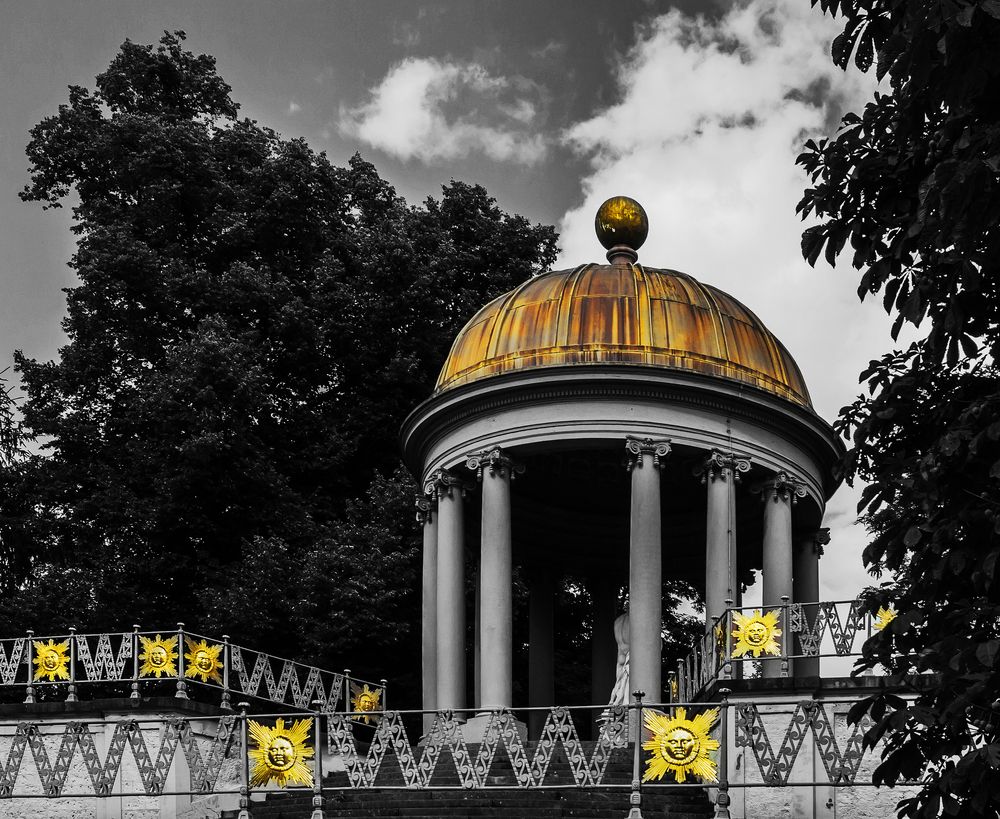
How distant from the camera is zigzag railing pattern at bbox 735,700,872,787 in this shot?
51.9ft

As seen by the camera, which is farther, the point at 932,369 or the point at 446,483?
the point at 446,483

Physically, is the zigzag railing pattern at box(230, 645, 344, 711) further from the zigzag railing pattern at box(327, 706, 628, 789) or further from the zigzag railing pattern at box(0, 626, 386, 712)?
the zigzag railing pattern at box(327, 706, 628, 789)

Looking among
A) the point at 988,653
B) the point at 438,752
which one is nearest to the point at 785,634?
the point at 438,752

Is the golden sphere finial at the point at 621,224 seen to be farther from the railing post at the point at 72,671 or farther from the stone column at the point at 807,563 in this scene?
the railing post at the point at 72,671

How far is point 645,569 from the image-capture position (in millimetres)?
23406

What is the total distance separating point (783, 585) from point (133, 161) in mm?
19025

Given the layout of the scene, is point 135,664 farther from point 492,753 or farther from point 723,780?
point 723,780

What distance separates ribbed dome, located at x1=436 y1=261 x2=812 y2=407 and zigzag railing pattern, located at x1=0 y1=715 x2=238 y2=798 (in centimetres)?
805

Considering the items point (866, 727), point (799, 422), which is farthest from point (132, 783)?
point (799, 422)

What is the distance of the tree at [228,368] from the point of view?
103 feet

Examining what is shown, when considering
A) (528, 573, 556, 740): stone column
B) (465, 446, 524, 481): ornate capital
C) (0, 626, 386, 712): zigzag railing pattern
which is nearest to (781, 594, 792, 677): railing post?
(465, 446, 524, 481): ornate capital

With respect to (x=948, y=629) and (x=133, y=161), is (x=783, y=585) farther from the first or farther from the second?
(x=133, y=161)

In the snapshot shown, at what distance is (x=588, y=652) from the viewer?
37.8m

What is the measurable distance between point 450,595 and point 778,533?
16.7ft
